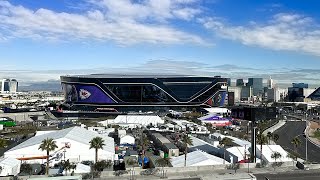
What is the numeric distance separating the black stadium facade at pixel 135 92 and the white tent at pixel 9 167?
291 ft

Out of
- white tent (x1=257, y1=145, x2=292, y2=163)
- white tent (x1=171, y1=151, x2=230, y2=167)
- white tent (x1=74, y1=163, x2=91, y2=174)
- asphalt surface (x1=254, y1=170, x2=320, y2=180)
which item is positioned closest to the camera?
asphalt surface (x1=254, y1=170, x2=320, y2=180)

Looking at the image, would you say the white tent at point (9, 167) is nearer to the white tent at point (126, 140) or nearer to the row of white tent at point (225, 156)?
the row of white tent at point (225, 156)

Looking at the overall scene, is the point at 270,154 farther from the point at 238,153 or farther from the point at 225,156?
the point at 225,156

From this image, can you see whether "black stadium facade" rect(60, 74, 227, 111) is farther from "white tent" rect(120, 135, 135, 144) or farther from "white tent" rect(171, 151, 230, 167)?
"white tent" rect(171, 151, 230, 167)

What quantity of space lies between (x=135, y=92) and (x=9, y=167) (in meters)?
93.9

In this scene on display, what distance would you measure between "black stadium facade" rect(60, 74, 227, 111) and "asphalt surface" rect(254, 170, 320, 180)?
95.3 meters

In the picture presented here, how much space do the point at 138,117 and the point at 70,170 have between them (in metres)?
63.1

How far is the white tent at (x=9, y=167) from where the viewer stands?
124 ft

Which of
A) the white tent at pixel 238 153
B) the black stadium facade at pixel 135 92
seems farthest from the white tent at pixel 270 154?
the black stadium facade at pixel 135 92

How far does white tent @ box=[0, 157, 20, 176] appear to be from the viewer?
37.9 metres

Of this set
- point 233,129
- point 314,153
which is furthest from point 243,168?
point 233,129

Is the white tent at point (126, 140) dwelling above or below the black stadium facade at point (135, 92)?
below

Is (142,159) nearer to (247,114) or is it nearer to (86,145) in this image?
(86,145)

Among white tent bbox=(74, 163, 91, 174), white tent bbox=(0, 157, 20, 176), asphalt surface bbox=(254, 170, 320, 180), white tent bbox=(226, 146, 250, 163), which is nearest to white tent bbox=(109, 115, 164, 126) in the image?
white tent bbox=(226, 146, 250, 163)
